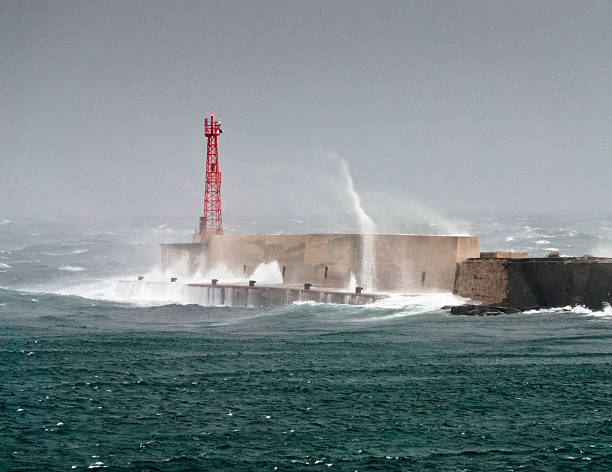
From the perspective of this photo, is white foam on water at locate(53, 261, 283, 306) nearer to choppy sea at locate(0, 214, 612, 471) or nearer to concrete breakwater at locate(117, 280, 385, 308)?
concrete breakwater at locate(117, 280, 385, 308)

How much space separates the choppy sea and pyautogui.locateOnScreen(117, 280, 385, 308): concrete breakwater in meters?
2.41

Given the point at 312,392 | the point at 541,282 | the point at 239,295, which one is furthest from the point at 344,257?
the point at 312,392

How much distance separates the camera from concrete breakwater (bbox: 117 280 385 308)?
87.0ft

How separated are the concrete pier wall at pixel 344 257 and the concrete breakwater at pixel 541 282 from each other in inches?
61.8

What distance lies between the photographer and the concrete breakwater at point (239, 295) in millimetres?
26514

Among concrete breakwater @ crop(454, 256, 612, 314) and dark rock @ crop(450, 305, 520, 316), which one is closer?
concrete breakwater @ crop(454, 256, 612, 314)

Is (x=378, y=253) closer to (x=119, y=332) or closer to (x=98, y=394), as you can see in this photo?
(x=119, y=332)

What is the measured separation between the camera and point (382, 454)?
9.45 metres

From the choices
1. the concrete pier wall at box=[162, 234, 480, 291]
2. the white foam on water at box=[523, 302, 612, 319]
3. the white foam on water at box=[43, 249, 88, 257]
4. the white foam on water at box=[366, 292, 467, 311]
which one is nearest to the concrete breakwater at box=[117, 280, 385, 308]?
the white foam on water at box=[366, 292, 467, 311]

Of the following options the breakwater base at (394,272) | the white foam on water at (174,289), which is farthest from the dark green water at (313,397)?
the white foam on water at (174,289)

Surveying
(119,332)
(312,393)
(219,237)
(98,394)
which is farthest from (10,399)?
(219,237)

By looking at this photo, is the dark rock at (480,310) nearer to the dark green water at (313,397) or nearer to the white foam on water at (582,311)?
the white foam on water at (582,311)

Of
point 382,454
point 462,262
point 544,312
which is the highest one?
point 462,262

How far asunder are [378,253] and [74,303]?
12916 millimetres
